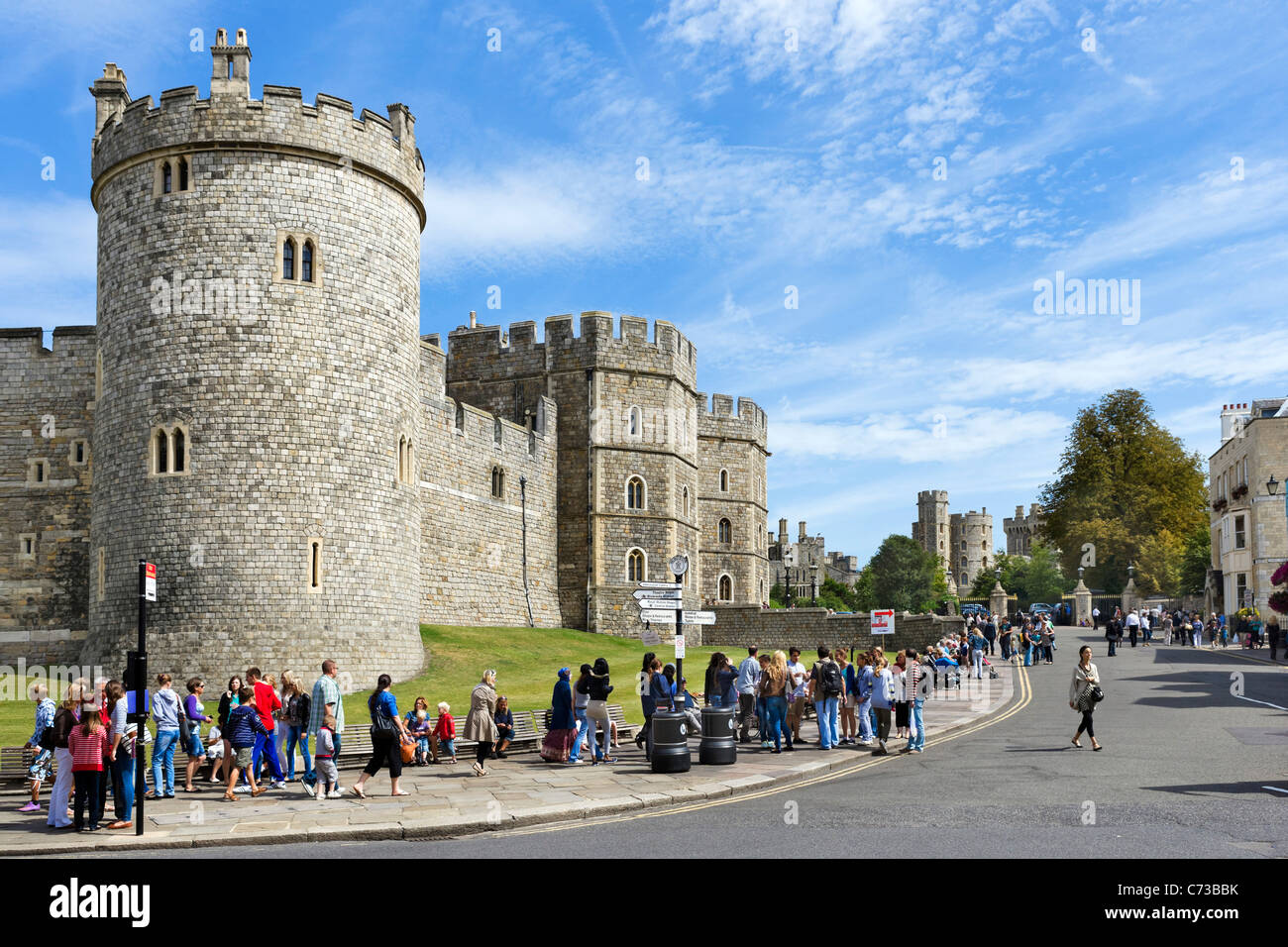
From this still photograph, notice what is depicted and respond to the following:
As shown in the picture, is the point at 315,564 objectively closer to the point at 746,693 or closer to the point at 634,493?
the point at 746,693

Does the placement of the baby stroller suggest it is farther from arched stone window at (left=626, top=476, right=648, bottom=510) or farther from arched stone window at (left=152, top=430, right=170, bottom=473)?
arched stone window at (left=152, top=430, right=170, bottom=473)

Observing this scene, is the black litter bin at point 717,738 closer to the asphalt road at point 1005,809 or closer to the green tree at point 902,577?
the asphalt road at point 1005,809

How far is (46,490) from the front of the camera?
2941cm

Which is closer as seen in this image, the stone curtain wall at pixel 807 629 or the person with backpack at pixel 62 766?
the person with backpack at pixel 62 766

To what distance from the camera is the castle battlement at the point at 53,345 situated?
29.8 meters

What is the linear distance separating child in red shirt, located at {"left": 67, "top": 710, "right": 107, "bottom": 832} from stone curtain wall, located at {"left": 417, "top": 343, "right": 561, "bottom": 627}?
69.4 ft

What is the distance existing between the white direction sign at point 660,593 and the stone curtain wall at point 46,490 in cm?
1883

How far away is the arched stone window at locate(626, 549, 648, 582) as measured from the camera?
141 ft

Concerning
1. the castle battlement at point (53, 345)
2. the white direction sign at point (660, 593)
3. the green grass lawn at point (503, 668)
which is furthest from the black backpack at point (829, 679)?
the castle battlement at point (53, 345)

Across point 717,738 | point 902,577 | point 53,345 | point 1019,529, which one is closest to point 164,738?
point 717,738

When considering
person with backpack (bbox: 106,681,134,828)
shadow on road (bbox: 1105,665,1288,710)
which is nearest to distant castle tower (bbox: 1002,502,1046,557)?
shadow on road (bbox: 1105,665,1288,710)

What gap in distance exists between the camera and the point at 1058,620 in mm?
62906
